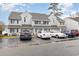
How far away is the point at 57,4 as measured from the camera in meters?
3.25

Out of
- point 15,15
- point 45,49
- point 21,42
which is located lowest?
point 45,49

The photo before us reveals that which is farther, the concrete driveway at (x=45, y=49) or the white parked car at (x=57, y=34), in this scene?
the white parked car at (x=57, y=34)

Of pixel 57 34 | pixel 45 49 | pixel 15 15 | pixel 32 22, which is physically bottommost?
pixel 45 49

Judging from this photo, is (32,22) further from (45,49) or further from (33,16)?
(45,49)

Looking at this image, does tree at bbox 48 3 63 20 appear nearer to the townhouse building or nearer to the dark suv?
the townhouse building

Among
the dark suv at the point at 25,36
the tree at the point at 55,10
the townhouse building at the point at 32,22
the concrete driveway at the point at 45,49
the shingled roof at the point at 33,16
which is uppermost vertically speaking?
the tree at the point at 55,10

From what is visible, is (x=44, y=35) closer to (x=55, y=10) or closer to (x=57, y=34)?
(x=57, y=34)

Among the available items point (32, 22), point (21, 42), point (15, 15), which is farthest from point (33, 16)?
point (21, 42)

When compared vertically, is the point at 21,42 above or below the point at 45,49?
above

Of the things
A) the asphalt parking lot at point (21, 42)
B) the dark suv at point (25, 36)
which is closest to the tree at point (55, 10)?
the asphalt parking lot at point (21, 42)

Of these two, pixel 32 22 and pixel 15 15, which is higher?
pixel 15 15

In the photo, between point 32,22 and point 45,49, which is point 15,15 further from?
point 45,49

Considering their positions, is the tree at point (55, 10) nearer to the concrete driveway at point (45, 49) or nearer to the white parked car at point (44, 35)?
the white parked car at point (44, 35)

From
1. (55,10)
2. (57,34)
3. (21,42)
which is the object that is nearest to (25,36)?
(21,42)
